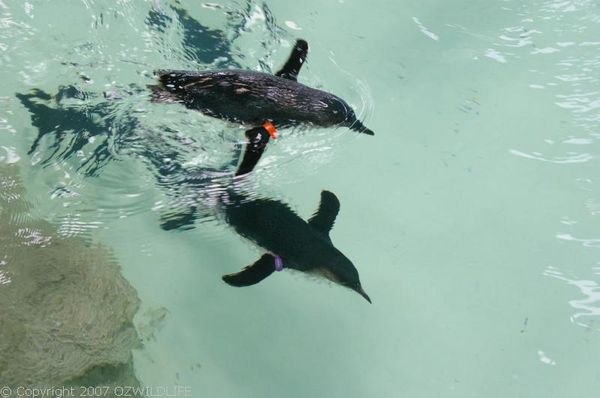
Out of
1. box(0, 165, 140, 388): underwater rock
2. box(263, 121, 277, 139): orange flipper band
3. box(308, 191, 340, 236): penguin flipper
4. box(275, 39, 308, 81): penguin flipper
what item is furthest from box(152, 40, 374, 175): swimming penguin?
box(0, 165, 140, 388): underwater rock

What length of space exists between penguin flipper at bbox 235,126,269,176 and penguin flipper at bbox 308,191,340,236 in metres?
0.41

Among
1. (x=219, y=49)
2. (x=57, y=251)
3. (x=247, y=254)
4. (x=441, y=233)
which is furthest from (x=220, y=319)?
(x=219, y=49)

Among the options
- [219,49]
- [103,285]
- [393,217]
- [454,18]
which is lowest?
[103,285]

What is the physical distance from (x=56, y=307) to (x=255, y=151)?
1204mm

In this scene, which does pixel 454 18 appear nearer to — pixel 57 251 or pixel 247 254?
pixel 247 254

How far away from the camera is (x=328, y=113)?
3.05 m

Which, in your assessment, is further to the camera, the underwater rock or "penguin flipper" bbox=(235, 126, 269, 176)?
"penguin flipper" bbox=(235, 126, 269, 176)

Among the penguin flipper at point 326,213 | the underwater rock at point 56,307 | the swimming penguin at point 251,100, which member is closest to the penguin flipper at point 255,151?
the swimming penguin at point 251,100

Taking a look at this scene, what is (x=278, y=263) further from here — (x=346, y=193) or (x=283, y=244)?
(x=346, y=193)

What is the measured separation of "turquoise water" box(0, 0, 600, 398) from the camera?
2846 millimetres

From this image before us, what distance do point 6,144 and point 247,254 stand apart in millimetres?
1374

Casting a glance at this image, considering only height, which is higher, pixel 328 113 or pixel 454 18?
pixel 454 18

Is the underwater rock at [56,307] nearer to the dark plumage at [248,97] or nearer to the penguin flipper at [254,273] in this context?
the penguin flipper at [254,273]

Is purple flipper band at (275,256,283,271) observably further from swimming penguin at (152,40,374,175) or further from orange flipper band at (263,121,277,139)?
orange flipper band at (263,121,277,139)
